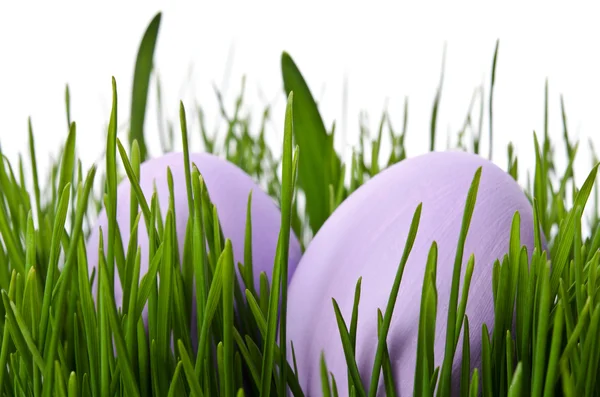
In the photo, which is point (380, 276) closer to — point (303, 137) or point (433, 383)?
point (433, 383)

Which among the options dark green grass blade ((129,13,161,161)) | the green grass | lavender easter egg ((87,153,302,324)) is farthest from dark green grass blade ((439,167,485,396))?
dark green grass blade ((129,13,161,161))

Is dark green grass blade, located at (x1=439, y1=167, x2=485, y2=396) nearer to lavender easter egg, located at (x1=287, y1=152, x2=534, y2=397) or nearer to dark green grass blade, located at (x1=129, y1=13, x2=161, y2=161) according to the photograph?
lavender easter egg, located at (x1=287, y1=152, x2=534, y2=397)

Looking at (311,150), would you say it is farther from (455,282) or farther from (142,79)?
(455,282)

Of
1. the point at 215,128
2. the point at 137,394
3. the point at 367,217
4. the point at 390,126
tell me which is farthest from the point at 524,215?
the point at 215,128

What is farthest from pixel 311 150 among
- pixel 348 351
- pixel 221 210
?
pixel 348 351

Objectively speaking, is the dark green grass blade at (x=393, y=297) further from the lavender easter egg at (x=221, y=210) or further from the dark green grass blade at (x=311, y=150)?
the dark green grass blade at (x=311, y=150)
